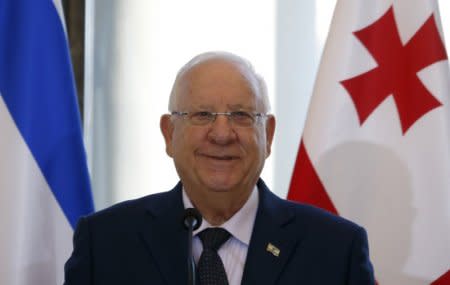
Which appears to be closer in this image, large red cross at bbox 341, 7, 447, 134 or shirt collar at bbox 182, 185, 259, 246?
shirt collar at bbox 182, 185, 259, 246

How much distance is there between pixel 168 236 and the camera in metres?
1.90

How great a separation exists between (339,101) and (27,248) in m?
1.16

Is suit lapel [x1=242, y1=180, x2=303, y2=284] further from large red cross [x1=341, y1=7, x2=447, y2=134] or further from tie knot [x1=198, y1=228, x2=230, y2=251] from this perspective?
large red cross [x1=341, y1=7, x2=447, y2=134]

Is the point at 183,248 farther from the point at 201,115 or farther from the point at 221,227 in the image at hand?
the point at 201,115

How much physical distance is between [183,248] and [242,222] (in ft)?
0.58

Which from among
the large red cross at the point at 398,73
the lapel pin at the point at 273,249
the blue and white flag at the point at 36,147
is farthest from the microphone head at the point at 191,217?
the large red cross at the point at 398,73

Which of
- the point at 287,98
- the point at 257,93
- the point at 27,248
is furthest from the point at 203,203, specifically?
the point at 287,98

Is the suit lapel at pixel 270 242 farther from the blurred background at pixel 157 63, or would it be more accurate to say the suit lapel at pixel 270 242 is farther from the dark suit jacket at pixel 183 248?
the blurred background at pixel 157 63

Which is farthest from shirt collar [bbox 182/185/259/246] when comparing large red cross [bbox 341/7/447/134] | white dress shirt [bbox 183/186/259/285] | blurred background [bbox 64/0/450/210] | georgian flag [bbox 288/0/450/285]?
blurred background [bbox 64/0/450/210]

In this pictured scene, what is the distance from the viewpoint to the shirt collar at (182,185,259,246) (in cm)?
188

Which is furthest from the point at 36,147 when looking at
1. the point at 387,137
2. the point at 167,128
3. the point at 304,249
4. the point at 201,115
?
the point at 387,137

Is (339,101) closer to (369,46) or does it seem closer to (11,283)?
(369,46)

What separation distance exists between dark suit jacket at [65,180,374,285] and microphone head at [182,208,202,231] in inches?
9.7

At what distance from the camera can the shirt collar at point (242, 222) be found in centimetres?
188
